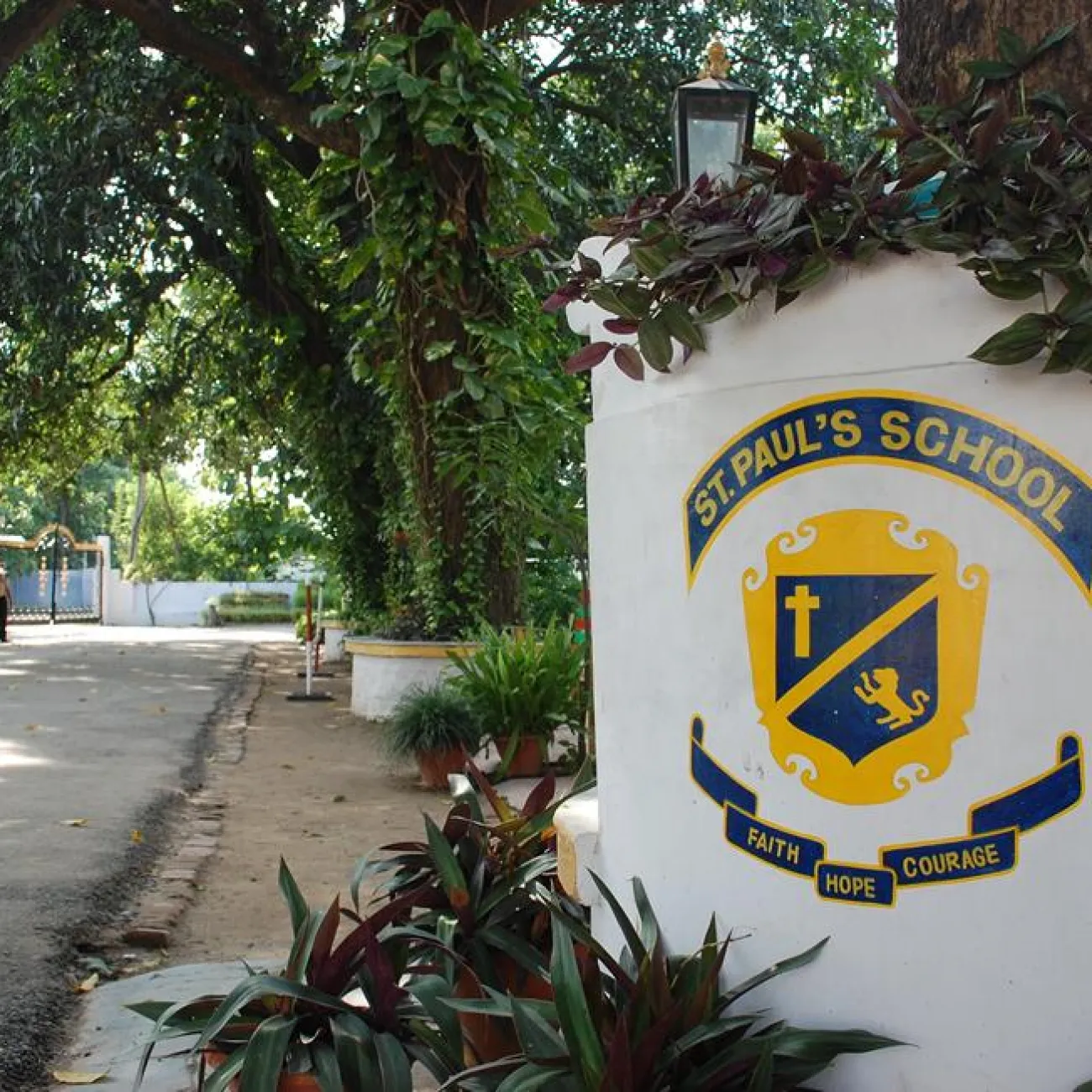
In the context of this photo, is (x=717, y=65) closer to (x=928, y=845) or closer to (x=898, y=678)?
(x=898, y=678)

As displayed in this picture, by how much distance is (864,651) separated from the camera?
8.71 feet

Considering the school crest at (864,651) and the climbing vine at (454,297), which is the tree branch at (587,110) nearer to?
the climbing vine at (454,297)

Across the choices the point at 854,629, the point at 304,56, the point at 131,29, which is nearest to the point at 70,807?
the point at 854,629

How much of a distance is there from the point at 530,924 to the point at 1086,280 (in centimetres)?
223

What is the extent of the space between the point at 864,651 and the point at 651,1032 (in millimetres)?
821

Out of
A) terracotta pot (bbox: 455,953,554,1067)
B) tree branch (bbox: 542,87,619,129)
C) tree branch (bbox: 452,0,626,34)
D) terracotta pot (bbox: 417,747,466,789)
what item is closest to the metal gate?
tree branch (bbox: 542,87,619,129)

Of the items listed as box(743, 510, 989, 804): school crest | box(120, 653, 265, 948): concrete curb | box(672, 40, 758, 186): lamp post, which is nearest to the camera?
box(743, 510, 989, 804): school crest

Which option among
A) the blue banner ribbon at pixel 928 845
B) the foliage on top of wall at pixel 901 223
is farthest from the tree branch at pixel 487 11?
the blue banner ribbon at pixel 928 845

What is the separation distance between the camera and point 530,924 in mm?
3738

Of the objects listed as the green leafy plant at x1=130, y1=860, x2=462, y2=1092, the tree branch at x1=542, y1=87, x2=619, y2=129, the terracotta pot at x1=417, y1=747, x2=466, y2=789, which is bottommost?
the terracotta pot at x1=417, y1=747, x2=466, y2=789

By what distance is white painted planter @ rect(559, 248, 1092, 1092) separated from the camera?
2.54 metres

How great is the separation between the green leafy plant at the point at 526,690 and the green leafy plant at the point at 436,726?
0.09 m

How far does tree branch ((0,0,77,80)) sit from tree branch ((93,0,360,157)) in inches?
25.5

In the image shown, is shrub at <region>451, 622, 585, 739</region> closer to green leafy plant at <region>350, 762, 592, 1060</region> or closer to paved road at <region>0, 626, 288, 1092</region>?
paved road at <region>0, 626, 288, 1092</region>
